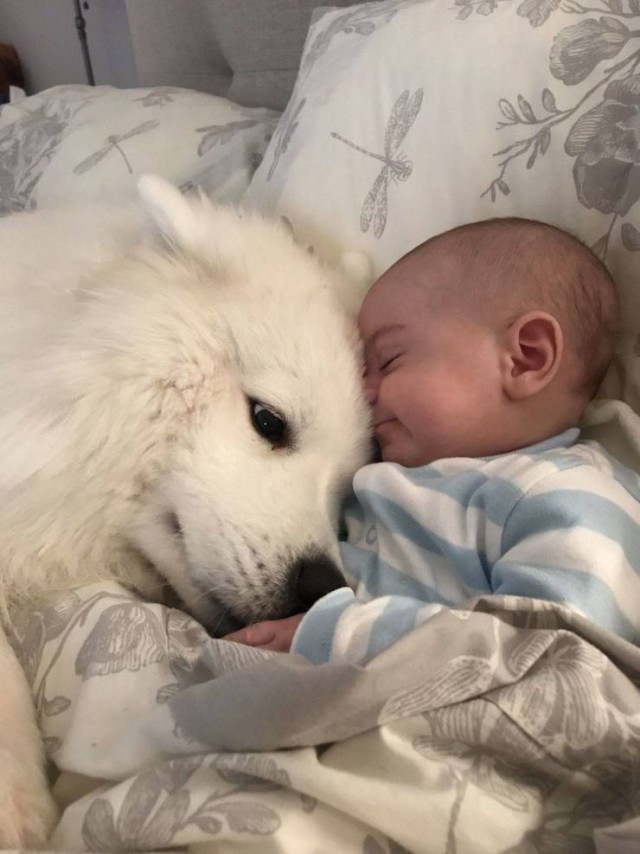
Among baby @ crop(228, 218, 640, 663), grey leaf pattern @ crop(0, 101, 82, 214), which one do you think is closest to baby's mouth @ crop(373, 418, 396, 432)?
baby @ crop(228, 218, 640, 663)

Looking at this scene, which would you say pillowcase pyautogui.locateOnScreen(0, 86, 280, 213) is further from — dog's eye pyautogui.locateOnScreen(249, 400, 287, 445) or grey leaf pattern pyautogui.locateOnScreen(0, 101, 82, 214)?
dog's eye pyautogui.locateOnScreen(249, 400, 287, 445)

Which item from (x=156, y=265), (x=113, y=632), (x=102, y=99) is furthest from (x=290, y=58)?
(x=113, y=632)

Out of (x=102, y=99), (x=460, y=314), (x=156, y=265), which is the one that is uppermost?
(x=102, y=99)

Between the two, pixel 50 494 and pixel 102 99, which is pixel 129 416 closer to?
pixel 50 494

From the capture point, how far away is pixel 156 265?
1184mm

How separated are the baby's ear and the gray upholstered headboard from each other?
142cm

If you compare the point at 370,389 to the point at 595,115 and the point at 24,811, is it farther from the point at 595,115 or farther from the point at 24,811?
the point at 24,811

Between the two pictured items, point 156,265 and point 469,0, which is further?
point 469,0

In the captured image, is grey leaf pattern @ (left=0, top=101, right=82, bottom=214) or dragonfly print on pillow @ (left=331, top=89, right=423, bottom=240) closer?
dragonfly print on pillow @ (left=331, top=89, right=423, bottom=240)

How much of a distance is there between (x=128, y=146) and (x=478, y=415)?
1.31 metres

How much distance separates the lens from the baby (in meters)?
0.93

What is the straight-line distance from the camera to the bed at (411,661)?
0.64 meters

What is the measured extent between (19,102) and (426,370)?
79.5 inches

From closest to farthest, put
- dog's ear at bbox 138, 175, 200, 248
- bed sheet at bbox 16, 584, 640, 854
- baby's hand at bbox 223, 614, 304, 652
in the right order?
1. bed sheet at bbox 16, 584, 640, 854
2. baby's hand at bbox 223, 614, 304, 652
3. dog's ear at bbox 138, 175, 200, 248
